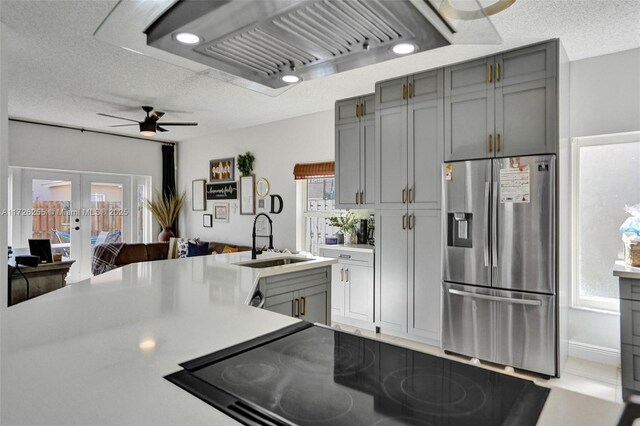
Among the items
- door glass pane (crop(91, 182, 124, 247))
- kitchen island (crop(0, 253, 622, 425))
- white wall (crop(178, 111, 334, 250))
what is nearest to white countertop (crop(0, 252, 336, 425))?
kitchen island (crop(0, 253, 622, 425))

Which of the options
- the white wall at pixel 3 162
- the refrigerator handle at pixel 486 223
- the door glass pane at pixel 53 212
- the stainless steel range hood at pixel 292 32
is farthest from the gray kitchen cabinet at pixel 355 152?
the door glass pane at pixel 53 212

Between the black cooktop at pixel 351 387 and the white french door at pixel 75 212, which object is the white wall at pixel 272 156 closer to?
the white french door at pixel 75 212

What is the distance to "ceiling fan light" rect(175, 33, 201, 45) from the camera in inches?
37.2

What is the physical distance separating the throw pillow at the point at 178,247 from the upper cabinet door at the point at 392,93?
12.1 ft

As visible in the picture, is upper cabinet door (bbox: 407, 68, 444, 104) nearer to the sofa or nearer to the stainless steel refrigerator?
the stainless steel refrigerator

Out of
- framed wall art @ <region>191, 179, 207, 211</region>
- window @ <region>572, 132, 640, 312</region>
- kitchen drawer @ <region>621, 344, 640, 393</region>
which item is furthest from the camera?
framed wall art @ <region>191, 179, 207, 211</region>

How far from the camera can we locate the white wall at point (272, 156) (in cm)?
500

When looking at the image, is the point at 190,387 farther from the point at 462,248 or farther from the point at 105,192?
the point at 105,192

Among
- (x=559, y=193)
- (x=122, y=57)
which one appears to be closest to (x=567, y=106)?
(x=559, y=193)

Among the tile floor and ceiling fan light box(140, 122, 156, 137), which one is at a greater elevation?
ceiling fan light box(140, 122, 156, 137)

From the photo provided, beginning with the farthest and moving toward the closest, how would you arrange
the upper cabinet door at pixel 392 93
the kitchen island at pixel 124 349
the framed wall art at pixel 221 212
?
the framed wall art at pixel 221 212, the upper cabinet door at pixel 392 93, the kitchen island at pixel 124 349

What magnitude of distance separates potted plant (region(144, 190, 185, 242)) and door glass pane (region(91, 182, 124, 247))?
0.46 meters

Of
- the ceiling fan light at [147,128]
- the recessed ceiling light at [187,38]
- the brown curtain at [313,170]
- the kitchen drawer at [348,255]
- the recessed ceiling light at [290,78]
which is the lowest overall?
the kitchen drawer at [348,255]

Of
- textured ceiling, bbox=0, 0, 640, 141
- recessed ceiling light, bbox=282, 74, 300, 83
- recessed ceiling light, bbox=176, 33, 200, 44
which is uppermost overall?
textured ceiling, bbox=0, 0, 640, 141
